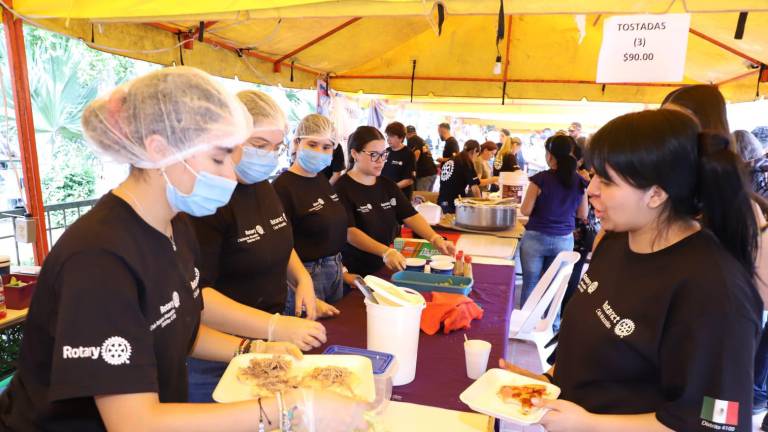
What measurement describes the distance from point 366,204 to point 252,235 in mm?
1209

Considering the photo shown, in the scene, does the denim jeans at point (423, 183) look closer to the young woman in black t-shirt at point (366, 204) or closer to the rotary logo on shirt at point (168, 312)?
the young woman in black t-shirt at point (366, 204)

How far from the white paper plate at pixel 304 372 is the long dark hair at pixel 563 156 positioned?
9.57 ft

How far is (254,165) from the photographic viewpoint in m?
1.86

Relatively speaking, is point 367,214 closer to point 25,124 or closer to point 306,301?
point 306,301

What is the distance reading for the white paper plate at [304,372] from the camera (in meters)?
1.23

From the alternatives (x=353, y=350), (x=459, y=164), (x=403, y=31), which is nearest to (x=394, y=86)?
(x=403, y=31)

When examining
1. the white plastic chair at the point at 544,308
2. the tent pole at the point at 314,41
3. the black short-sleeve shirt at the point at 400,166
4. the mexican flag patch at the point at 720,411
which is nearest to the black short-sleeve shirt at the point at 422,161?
the black short-sleeve shirt at the point at 400,166

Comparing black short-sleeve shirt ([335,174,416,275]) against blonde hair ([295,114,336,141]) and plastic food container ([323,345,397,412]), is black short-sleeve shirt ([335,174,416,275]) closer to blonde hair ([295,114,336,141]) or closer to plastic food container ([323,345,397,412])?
blonde hair ([295,114,336,141])

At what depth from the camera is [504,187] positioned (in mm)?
5895

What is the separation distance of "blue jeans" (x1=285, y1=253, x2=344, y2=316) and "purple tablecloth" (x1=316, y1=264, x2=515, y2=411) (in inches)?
9.6

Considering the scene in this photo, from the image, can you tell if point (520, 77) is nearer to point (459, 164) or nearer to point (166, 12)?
point (459, 164)

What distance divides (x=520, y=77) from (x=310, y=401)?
5444mm

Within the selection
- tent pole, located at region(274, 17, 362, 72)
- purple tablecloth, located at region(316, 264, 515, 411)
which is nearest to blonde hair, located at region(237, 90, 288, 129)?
purple tablecloth, located at region(316, 264, 515, 411)

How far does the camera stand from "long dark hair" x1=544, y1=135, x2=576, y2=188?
3.76 meters
